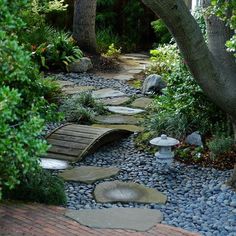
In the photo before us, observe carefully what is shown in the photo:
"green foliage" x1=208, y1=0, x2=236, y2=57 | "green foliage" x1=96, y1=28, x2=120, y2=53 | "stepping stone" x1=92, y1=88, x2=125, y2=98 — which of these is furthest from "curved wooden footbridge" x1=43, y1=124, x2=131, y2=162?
"green foliage" x1=96, y1=28, x2=120, y2=53

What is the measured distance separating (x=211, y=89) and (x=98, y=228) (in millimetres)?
1693

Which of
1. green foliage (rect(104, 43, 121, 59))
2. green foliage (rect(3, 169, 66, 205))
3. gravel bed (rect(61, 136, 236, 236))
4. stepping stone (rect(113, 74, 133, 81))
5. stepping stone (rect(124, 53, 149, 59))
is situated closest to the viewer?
gravel bed (rect(61, 136, 236, 236))

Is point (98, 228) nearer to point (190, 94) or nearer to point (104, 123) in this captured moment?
point (190, 94)

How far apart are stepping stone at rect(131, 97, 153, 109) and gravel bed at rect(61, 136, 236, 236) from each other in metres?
2.13

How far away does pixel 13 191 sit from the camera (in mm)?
4426

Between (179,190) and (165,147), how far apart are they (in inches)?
22.9

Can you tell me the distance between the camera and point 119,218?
4242mm

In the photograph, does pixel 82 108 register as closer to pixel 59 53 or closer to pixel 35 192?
pixel 35 192

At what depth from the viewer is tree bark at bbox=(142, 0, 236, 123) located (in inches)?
171

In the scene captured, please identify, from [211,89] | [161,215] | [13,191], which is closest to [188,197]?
[161,215]

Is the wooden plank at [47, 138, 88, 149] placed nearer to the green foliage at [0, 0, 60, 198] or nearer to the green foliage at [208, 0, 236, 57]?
the green foliage at [208, 0, 236, 57]

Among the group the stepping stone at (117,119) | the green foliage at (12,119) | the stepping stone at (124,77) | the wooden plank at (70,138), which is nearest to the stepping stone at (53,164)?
the wooden plank at (70,138)

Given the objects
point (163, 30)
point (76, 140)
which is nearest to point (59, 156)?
point (76, 140)

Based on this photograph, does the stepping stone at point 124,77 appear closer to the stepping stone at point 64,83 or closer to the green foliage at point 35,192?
the stepping stone at point 64,83
